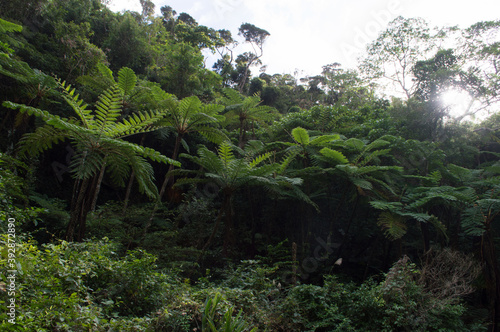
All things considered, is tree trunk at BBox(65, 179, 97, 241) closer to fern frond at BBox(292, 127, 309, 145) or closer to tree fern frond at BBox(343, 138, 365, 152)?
fern frond at BBox(292, 127, 309, 145)

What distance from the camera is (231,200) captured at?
306 inches

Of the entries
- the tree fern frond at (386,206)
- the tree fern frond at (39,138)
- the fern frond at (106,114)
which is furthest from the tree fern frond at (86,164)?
the tree fern frond at (386,206)

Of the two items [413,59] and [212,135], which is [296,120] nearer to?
[212,135]

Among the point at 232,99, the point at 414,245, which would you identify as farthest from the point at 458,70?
the point at 232,99

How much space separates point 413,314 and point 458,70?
7.66 m

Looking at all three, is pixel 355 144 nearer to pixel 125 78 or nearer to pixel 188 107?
pixel 188 107

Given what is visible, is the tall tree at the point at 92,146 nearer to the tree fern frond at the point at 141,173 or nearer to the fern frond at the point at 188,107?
the tree fern frond at the point at 141,173

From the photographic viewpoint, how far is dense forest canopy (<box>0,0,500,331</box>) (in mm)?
3031

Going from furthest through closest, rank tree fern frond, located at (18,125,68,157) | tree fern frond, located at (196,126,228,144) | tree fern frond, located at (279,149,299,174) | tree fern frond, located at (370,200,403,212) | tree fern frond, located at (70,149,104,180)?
tree fern frond, located at (196,126,228,144) → tree fern frond, located at (279,149,299,174) → tree fern frond, located at (370,200,403,212) → tree fern frond, located at (18,125,68,157) → tree fern frond, located at (70,149,104,180)

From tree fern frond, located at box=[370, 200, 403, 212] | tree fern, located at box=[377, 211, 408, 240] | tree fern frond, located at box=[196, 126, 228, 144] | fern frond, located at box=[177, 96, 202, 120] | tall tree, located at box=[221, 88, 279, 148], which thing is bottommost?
tree fern, located at box=[377, 211, 408, 240]

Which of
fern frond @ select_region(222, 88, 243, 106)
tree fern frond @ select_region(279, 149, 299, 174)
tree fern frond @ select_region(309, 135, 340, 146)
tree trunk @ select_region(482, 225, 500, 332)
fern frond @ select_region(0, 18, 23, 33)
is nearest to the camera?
fern frond @ select_region(0, 18, 23, 33)

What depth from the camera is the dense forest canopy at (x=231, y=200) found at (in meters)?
3.03

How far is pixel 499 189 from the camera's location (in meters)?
5.01

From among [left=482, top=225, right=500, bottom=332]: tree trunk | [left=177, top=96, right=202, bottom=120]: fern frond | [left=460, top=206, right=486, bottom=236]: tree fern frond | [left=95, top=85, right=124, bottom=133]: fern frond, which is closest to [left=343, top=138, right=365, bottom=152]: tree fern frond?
[left=460, top=206, right=486, bottom=236]: tree fern frond
